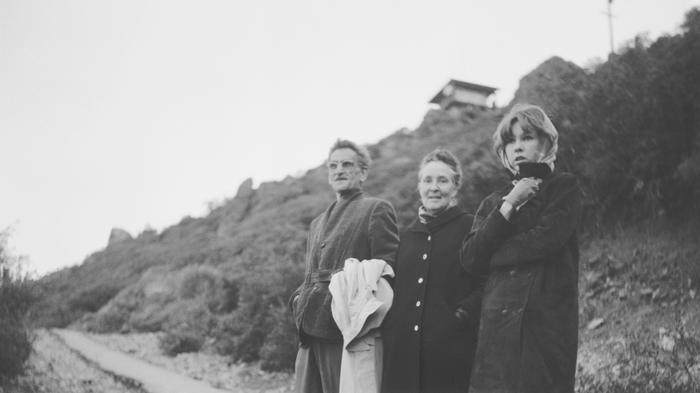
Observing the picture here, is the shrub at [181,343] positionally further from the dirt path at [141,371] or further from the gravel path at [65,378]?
the gravel path at [65,378]

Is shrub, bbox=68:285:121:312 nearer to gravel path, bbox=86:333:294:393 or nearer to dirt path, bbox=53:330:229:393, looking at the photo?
gravel path, bbox=86:333:294:393

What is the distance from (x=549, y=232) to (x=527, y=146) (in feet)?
1.55

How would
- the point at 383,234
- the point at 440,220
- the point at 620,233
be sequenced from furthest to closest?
1. the point at 620,233
2. the point at 383,234
3. the point at 440,220

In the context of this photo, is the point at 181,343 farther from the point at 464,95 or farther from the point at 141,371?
the point at 464,95

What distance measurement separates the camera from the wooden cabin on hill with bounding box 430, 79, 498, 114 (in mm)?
33094

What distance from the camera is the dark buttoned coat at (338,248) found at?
3164 mm

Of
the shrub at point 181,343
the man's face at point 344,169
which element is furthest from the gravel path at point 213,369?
the man's face at point 344,169

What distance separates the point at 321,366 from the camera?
317 centimetres

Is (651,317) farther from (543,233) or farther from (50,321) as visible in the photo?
(50,321)

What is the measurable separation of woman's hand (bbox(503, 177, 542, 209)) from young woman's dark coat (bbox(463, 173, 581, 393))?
4cm

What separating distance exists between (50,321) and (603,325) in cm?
1669

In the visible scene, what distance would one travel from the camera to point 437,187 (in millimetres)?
3066

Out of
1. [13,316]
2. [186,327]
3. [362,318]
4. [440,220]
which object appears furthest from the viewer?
[186,327]

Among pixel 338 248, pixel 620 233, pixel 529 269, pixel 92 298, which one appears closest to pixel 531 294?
pixel 529 269
